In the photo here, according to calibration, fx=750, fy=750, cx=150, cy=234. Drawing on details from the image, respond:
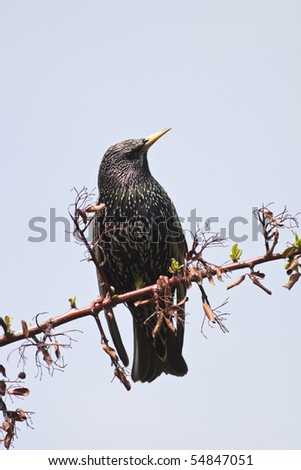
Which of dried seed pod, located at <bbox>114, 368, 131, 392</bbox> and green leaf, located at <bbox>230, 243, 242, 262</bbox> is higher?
green leaf, located at <bbox>230, 243, 242, 262</bbox>

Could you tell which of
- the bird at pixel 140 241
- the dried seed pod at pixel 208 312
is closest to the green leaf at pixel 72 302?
the dried seed pod at pixel 208 312

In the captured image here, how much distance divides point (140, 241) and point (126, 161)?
78 cm

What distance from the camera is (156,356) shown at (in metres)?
5.77

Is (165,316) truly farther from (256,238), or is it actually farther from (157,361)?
(157,361)

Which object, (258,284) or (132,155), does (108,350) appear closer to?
(258,284)

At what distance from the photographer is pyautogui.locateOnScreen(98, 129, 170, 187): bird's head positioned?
5.87 meters

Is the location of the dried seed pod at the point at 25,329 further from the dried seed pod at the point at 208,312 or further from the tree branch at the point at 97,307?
the dried seed pod at the point at 208,312

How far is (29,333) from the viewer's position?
10.1 feet

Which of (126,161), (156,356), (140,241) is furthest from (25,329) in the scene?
(126,161)

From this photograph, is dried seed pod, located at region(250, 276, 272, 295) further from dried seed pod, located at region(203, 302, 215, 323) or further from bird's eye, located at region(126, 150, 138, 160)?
bird's eye, located at region(126, 150, 138, 160)

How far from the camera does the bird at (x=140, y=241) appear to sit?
5512mm

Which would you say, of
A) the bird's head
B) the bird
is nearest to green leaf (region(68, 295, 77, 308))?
the bird

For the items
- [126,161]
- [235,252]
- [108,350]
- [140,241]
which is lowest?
[108,350]

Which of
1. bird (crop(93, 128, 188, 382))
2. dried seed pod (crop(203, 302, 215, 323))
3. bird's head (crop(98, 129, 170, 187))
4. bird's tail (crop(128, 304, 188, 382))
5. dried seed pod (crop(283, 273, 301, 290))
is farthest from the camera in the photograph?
bird's head (crop(98, 129, 170, 187))
